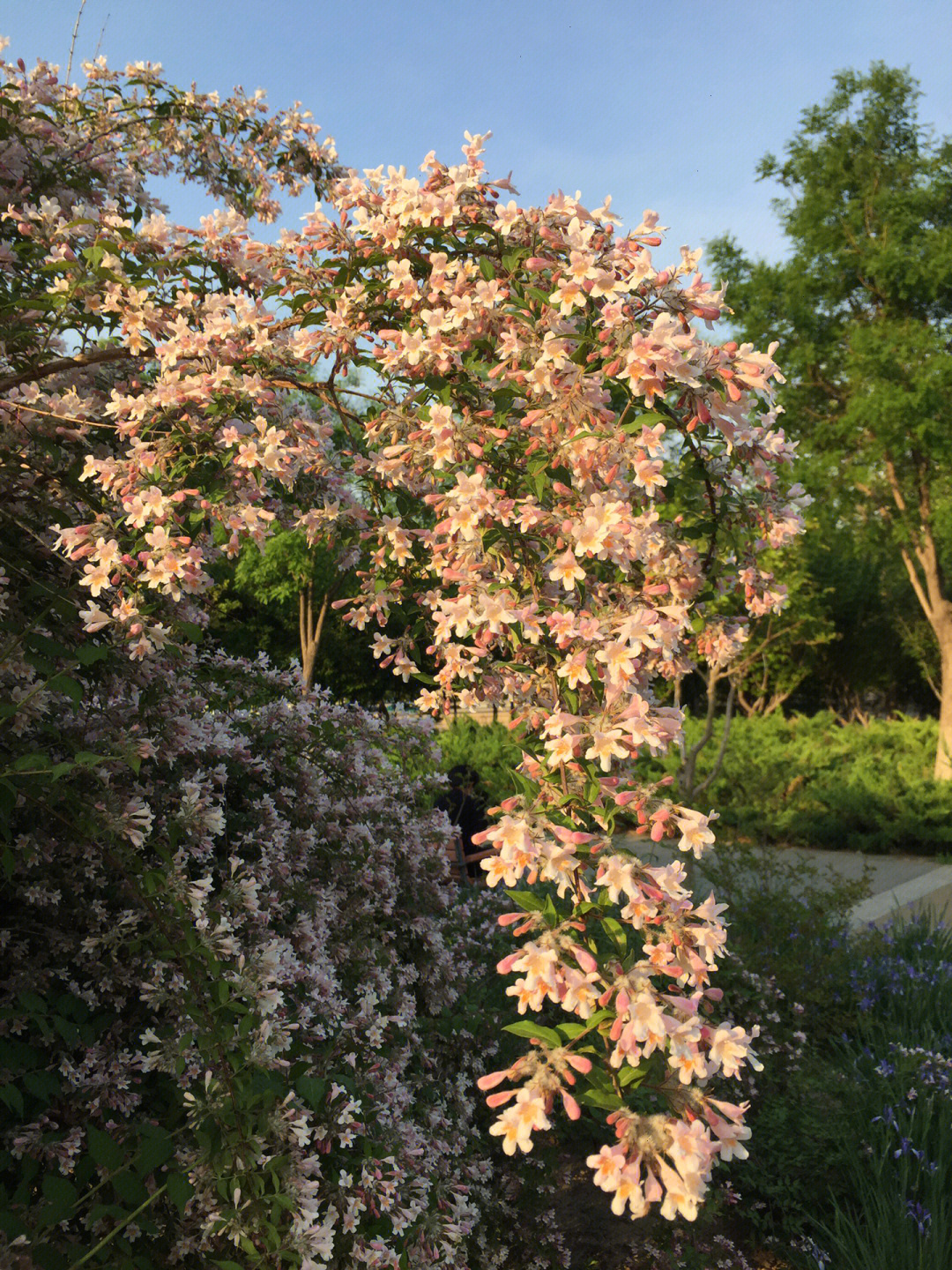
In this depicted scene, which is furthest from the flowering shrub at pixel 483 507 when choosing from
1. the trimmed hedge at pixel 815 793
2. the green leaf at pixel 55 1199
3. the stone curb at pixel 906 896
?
the trimmed hedge at pixel 815 793

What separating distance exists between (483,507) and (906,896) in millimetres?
7307

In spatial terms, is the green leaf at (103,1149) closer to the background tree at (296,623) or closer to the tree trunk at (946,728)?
the background tree at (296,623)

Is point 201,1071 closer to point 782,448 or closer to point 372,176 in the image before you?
point 782,448

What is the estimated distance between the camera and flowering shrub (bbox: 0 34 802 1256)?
1.39m

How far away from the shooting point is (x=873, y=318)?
47.7 feet

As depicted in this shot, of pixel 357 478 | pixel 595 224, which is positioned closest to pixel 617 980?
pixel 595 224

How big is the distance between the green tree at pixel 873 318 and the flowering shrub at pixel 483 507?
11546 millimetres

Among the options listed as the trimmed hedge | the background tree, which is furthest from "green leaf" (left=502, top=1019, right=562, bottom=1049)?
the background tree

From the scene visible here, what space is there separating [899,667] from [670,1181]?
20998 mm

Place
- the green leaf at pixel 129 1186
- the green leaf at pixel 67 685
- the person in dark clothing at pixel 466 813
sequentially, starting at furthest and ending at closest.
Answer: the person in dark clothing at pixel 466 813 < the green leaf at pixel 67 685 < the green leaf at pixel 129 1186

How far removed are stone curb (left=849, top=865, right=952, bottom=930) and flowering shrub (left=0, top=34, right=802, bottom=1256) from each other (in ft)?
14.9

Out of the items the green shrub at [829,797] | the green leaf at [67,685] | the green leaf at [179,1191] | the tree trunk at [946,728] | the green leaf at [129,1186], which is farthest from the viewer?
the tree trunk at [946,728]

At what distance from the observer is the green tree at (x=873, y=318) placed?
12.8 meters

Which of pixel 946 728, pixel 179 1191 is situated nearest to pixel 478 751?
pixel 946 728
